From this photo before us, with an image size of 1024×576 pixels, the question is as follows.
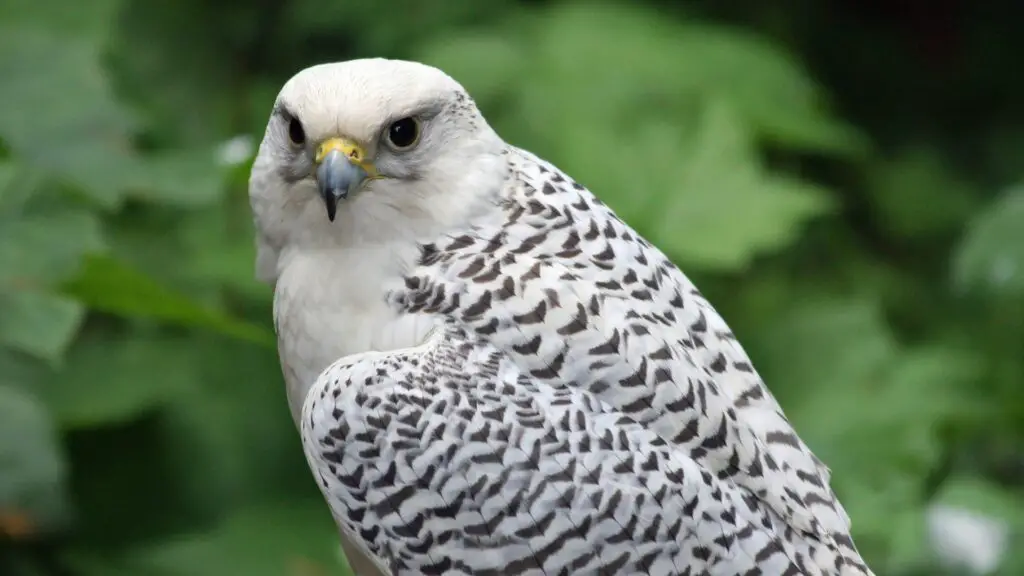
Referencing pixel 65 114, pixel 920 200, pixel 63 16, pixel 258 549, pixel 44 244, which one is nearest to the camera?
pixel 44 244

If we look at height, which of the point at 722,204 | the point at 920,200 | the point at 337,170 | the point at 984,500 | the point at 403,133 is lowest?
the point at 337,170

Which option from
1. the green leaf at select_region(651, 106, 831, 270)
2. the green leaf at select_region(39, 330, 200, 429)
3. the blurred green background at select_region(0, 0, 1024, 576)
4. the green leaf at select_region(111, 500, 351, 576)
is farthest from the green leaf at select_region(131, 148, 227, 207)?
the green leaf at select_region(651, 106, 831, 270)

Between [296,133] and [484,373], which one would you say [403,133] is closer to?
[296,133]

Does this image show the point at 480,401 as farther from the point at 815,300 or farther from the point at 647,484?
the point at 815,300

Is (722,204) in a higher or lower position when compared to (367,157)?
higher

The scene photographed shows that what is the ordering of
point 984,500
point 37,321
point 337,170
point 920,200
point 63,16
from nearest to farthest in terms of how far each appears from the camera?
point 337,170 < point 37,321 < point 984,500 < point 63,16 < point 920,200

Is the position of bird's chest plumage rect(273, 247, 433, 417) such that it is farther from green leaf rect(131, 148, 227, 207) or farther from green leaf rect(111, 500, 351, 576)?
green leaf rect(111, 500, 351, 576)

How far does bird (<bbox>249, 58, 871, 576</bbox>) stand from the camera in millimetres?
2184

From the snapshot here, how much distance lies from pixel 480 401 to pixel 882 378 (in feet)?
6.69

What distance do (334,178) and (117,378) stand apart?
2.04 m

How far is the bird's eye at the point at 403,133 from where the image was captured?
2236 millimetres

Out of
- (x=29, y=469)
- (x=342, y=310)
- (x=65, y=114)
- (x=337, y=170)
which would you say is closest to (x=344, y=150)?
(x=337, y=170)

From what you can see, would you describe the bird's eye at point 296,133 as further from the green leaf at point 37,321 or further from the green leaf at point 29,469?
the green leaf at point 29,469

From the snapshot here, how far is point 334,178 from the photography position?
214 centimetres
